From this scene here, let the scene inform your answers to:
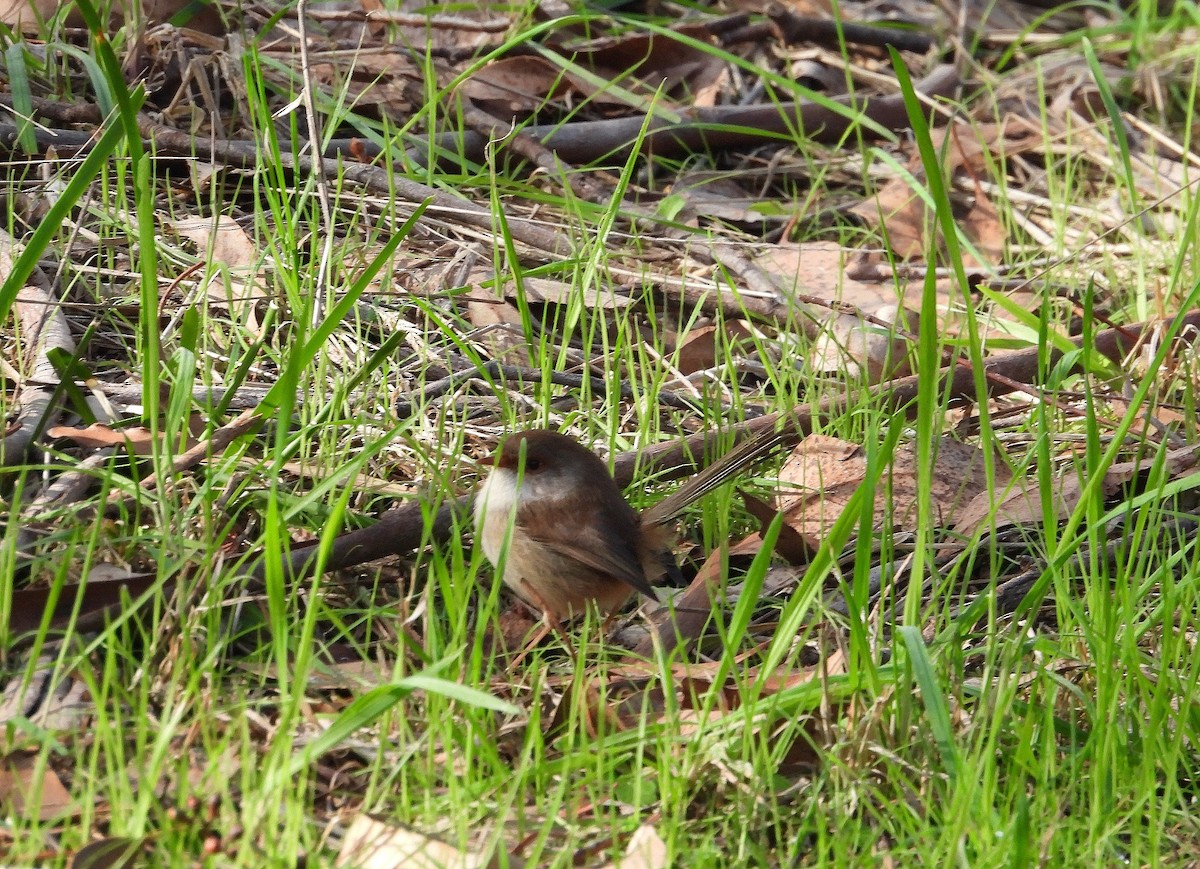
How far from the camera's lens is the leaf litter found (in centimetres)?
300

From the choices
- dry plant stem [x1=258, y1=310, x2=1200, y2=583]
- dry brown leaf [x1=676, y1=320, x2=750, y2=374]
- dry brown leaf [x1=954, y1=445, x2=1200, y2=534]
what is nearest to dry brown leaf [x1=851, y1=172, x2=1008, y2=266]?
dry plant stem [x1=258, y1=310, x2=1200, y2=583]

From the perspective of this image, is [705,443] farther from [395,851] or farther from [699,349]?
[395,851]

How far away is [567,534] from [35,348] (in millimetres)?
1467

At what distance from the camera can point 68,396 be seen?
3652 mm

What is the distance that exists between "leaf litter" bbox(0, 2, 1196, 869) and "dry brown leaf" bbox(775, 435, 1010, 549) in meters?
0.01

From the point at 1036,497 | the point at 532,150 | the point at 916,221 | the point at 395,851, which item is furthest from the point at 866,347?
the point at 395,851

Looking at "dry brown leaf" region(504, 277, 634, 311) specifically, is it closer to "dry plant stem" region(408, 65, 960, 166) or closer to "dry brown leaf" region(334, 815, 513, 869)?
"dry plant stem" region(408, 65, 960, 166)

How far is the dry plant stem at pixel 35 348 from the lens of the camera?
11.2ft

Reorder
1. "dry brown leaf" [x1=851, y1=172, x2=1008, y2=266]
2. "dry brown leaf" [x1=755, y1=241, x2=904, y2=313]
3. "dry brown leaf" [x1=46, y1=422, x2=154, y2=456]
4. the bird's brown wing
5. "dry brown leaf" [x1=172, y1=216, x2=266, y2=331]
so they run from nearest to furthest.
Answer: "dry brown leaf" [x1=46, y1=422, x2=154, y2=456] < the bird's brown wing < "dry brown leaf" [x1=172, y1=216, x2=266, y2=331] < "dry brown leaf" [x1=755, y1=241, x2=904, y2=313] < "dry brown leaf" [x1=851, y1=172, x2=1008, y2=266]

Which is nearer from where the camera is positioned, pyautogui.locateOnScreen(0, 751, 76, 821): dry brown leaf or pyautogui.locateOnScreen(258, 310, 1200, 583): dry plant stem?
pyautogui.locateOnScreen(0, 751, 76, 821): dry brown leaf

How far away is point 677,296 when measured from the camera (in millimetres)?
5078

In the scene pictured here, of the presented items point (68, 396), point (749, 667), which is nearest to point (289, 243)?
point (68, 396)

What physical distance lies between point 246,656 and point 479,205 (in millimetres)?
2437

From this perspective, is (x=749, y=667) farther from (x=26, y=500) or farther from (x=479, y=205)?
(x=479, y=205)
